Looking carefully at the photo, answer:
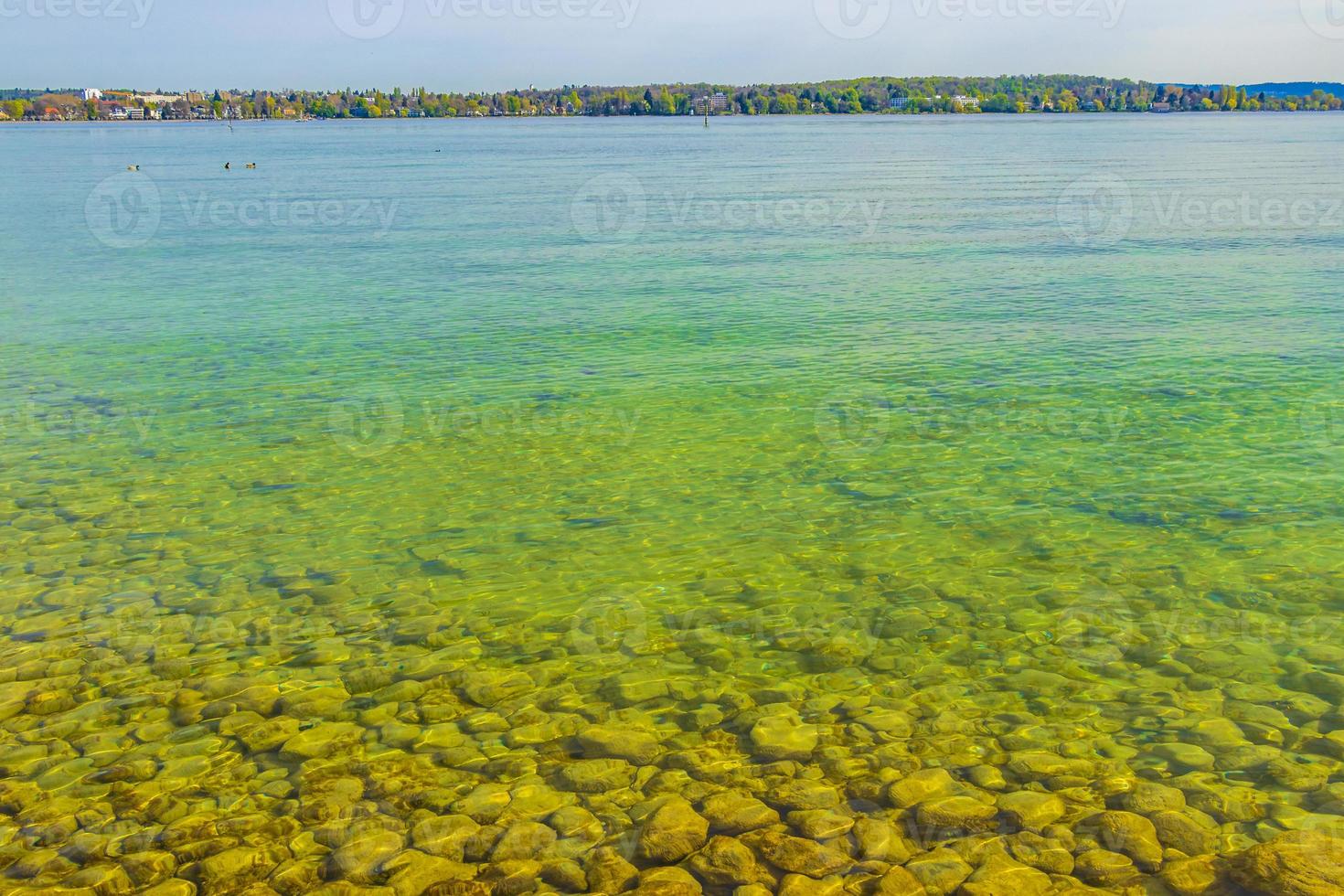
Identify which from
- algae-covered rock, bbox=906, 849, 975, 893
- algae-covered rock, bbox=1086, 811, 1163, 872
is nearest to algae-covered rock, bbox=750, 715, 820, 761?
algae-covered rock, bbox=906, 849, 975, 893

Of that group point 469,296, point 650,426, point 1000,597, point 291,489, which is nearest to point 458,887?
point 1000,597

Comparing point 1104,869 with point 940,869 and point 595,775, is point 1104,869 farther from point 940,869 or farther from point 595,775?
point 595,775

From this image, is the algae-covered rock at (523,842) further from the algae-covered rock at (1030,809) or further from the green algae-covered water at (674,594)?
the algae-covered rock at (1030,809)

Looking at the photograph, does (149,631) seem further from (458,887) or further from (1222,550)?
(1222,550)

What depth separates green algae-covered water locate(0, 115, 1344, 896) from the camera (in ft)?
23.8

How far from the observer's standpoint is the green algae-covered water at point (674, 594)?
7258 millimetres

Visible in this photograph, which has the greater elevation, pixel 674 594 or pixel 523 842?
pixel 674 594

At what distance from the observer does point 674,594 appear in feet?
37.2

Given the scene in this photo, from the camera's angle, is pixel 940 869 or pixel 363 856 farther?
pixel 363 856

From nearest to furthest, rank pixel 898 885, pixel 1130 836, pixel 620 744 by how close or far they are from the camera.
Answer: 1. pixel 898 885
2. pixel 1130 836
3. pixel 620 744

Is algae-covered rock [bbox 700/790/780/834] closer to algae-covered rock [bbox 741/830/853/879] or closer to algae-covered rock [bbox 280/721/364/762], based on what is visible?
algae-covered rock [bbox 741/830/853/879]

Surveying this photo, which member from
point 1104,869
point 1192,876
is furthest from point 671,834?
point 1192,876

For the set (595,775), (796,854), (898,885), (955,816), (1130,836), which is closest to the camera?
(898,885)

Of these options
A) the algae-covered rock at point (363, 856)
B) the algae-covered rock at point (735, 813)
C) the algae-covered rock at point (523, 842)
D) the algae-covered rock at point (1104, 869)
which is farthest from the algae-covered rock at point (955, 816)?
the algae-covered rock at point (363, 856)
